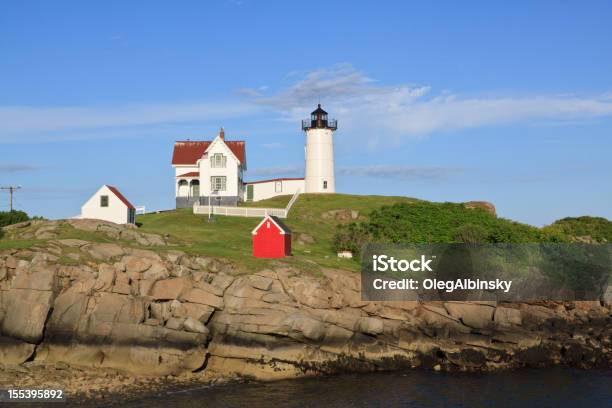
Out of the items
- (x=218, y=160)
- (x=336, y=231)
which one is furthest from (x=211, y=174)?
(x=336, y=231)

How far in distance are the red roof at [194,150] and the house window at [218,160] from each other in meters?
2.62

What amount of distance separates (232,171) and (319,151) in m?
12.4

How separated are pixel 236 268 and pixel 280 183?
4319 centimetres

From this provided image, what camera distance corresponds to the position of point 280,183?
86688 millimetres

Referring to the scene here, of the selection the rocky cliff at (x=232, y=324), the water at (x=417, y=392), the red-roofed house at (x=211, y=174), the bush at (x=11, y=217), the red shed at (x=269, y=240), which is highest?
the red-roofed house at (x=211, y=174)

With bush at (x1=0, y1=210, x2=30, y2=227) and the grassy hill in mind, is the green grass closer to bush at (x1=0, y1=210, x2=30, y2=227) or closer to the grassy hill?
the grassy hill

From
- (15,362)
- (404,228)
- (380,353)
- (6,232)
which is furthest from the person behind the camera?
(404,228)

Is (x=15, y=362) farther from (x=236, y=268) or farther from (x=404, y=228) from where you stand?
(x=404, y=228)

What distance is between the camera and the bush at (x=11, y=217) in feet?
185

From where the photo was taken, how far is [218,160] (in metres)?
76.9

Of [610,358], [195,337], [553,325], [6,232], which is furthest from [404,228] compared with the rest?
[6,232]

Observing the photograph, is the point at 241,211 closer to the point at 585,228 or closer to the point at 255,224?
the point at 255,224

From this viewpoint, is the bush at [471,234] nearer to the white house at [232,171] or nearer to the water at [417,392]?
the water at [417,392]

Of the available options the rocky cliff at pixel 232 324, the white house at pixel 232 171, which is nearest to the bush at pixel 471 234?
the rocky cliff at pixel 232 324
